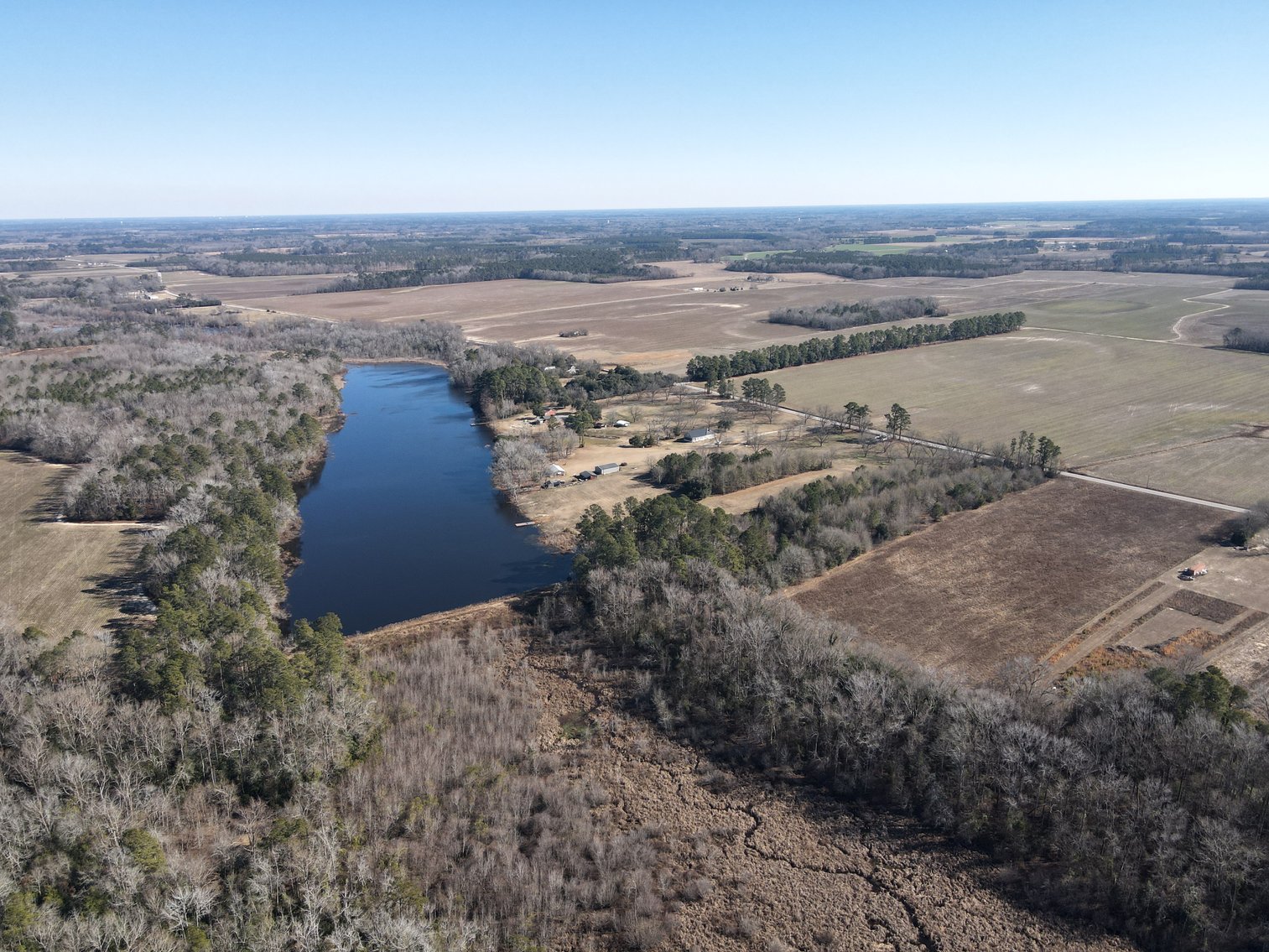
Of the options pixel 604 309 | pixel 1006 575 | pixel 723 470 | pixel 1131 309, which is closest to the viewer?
pixel 1006 575

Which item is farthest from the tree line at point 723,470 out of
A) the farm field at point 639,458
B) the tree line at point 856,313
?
the tree line at point 856,313

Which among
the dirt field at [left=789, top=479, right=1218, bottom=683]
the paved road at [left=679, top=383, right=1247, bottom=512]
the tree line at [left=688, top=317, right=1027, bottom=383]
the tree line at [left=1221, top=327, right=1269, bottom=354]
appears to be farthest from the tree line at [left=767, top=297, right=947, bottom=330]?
the dirt field at [left=789, top=479, right=1218, bottom=683]

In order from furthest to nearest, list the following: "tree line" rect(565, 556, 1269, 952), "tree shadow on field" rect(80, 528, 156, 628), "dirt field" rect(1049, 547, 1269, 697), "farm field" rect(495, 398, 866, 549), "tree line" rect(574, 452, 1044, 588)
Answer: "farm field" rect(495, 398, 866, 549), "tree line" rect(574, 452, 1044, 588), "tree shadow on field" rect(80, 528, 156, 628), "dirt field" rect(1049, 547, 1269, 697), "tree line" rect(565, 556, 1269, 952)

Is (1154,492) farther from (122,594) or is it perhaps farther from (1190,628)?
(122,594)

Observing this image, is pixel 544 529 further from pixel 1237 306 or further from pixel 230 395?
pixel 1237 306

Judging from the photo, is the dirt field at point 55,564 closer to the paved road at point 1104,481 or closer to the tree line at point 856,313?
the paved road at point 1104,481

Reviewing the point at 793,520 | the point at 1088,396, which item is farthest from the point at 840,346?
the point at 793,520

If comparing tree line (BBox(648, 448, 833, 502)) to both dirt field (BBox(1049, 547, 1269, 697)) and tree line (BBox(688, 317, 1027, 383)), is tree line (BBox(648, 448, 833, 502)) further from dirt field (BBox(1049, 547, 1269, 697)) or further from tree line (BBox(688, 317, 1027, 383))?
tree line (BBox(688, 317, 1027, 383))

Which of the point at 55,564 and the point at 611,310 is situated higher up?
the point at 611,310
